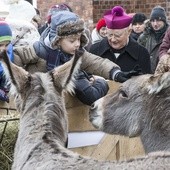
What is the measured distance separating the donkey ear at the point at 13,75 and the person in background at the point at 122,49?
9.85 feet

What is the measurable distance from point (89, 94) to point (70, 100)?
239mm

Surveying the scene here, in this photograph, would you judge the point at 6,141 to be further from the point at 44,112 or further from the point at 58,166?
the point at 58,166

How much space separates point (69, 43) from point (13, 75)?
1.79 metres

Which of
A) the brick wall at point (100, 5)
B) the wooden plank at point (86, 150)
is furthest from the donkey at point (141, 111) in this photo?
the brick wall at point (100, 5)

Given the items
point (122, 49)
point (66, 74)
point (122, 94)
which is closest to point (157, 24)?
point (122, 49)

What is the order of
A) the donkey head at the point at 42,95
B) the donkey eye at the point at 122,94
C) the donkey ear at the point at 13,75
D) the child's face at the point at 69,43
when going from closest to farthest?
the donkey head at the point at 42,95 → the donkey ear at the point at 13,75 → the donkey eye at the point at 122,94 → the child's face at the point at 69,43

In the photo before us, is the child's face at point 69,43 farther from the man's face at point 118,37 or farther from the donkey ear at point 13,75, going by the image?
the donkey ear at point 13,75

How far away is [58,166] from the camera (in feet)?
14.2

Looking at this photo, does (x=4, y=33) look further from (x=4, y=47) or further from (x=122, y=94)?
(x=122, y=94)

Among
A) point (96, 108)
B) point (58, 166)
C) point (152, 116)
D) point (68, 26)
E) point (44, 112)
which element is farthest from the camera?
point (68, 26)

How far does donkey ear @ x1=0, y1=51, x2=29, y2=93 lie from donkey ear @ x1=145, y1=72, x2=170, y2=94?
113 cm

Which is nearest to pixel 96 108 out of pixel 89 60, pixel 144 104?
pixel 144 104

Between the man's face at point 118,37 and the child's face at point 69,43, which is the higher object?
the child's face at point 69,43

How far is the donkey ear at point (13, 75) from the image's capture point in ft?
16.7
